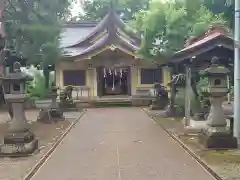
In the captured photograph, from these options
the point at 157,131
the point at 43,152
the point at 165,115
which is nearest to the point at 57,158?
the point at 43,152

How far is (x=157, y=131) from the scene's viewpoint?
15.6 metres

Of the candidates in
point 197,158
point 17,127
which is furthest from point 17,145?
point 197,158

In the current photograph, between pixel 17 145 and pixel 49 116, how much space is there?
8.72m

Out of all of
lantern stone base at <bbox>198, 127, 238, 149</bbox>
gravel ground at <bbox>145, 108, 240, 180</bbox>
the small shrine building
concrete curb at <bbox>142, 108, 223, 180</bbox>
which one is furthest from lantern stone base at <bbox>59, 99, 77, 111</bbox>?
lantern stone base at <bbox>198, 127, 238, 149</bbox>

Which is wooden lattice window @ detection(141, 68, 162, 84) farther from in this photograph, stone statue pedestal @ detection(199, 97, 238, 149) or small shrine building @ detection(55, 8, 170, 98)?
stone statue pedestal @ detection(199, 97, 238, 149)

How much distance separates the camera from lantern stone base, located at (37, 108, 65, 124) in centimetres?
1980

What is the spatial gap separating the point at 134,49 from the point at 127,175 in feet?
72.2

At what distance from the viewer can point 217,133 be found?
1132 cm

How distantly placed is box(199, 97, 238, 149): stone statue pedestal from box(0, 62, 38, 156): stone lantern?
474 cm

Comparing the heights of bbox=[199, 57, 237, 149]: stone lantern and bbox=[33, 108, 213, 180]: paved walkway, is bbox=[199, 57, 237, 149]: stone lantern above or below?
above

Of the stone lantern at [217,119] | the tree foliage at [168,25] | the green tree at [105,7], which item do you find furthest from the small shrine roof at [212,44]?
the green tree at [105,7]

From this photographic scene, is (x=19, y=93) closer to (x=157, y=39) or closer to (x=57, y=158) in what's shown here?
(x=57, y=158)

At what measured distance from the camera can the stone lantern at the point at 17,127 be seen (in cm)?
1131

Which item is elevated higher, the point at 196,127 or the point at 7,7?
the point at 7,7
